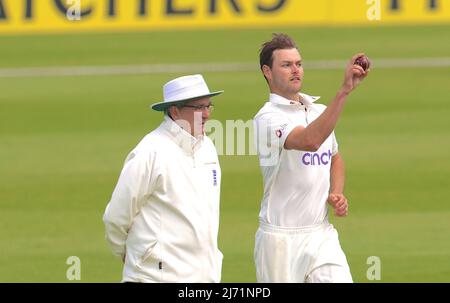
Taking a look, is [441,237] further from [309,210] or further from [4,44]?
[4,44]

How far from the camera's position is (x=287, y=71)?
9828 mm

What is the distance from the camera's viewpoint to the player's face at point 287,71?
9805 mm

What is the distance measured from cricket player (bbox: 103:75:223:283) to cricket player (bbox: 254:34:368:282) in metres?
0.92

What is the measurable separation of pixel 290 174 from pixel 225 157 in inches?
296

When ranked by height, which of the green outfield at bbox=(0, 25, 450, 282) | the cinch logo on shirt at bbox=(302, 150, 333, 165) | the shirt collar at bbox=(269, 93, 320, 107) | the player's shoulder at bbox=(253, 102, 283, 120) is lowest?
the green outfield at bbox=(0, 25, 450, 282)

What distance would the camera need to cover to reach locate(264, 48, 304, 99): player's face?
980 centimetres

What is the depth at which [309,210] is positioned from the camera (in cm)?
969

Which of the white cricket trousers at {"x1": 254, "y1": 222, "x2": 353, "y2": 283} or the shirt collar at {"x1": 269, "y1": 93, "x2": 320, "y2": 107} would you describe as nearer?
the white cricket trousers at {"x1": 254, "y1": 222, "x2": 353, "y2": 283}

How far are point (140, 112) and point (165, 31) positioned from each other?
21.1 feet

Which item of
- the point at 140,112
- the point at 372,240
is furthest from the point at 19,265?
the point at 140,112

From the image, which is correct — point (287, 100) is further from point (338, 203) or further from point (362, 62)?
point (362, 62)

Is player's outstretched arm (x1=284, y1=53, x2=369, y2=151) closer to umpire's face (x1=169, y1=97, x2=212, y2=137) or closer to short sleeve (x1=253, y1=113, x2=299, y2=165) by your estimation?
short sleeve (x1=253, y1=113, x2=299, y2=165)

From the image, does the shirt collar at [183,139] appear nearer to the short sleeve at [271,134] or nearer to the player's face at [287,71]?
the short sleeve at [271,134]

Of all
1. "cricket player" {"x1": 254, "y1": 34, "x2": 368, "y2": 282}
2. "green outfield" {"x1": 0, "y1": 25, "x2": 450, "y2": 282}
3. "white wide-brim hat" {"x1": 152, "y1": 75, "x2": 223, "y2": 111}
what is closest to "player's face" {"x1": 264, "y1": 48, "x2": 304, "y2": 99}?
"cricket player" {"x1": 254, "y1": 34, "x2": 368, "y2": 282}
